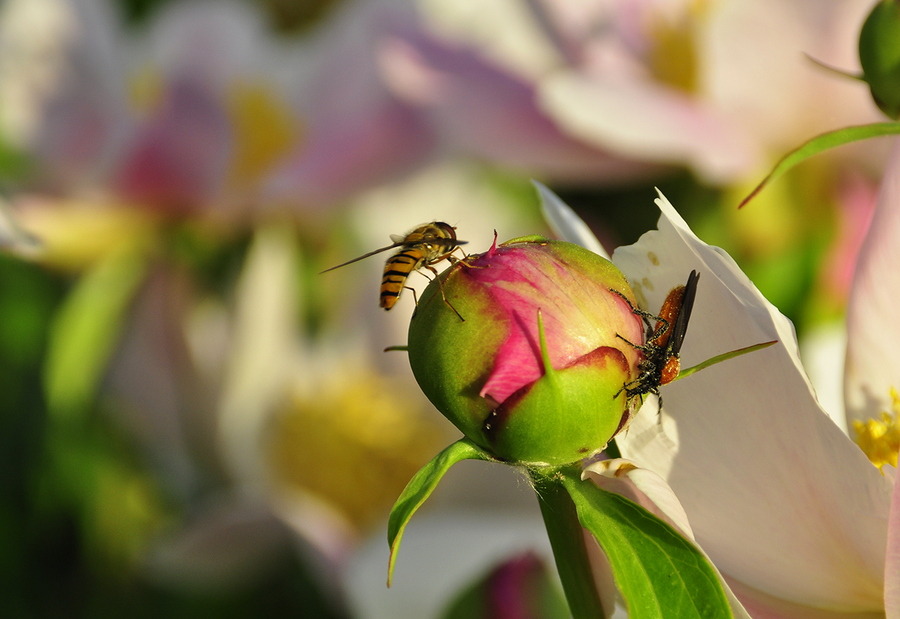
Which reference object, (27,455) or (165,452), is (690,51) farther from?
(27,455)

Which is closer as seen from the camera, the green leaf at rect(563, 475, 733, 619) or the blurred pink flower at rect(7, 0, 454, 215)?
the green leaf at rect(563, 475, 733, 619)

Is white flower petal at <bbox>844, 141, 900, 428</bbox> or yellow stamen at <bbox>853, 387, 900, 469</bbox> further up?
white flower petal at <bbox>844, 141, 900, 428</bbox>

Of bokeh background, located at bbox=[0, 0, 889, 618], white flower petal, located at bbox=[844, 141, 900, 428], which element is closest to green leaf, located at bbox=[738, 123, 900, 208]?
white flower petal, located at bbox=[844, 141, 900, 428]

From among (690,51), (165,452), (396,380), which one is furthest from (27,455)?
(690,51)

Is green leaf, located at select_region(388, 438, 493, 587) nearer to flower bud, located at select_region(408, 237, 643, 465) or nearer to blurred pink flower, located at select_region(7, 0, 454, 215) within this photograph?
flower bud, located at select_region(408, 237, 643, 465)

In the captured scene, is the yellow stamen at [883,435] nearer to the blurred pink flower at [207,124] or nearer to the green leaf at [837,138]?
the green leaf at [837,138]

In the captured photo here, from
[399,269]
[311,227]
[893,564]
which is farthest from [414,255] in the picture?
[311,227]
